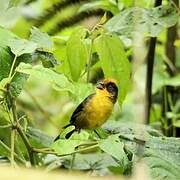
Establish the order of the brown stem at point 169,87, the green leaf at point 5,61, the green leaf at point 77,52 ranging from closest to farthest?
1. the green leaf at point 5,61
2. the green leaf at point 77,52
3. the brown stem at point 169,87

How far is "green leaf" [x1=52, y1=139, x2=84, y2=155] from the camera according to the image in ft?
2.63

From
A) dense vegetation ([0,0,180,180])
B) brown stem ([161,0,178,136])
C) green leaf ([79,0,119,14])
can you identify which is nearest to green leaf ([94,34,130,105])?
dense vegetation ([0,0,180,180])

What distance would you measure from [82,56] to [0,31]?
0.16 metres

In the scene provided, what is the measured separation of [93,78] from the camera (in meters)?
1.55

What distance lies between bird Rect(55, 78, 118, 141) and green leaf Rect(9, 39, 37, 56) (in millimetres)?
146

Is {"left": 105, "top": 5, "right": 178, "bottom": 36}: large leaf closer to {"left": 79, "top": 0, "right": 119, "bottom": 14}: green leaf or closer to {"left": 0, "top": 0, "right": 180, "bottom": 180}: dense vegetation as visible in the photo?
{"left": 0, "top": 0, "right": 180, "bottom": 180}: dense vegetation

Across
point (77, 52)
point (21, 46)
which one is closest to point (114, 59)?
point (77, 52)

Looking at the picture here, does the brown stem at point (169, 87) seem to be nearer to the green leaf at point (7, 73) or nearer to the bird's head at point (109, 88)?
the bird's head at point (109, 88)

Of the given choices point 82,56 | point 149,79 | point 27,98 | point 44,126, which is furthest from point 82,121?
point 44,126

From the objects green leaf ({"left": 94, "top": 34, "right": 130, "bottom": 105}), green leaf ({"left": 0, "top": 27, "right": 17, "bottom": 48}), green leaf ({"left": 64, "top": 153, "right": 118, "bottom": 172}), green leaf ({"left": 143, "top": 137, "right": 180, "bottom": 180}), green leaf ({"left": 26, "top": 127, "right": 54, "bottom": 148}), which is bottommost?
green leaf ({"left": 64, "top": 153, "right": 118, "bottom": 172})

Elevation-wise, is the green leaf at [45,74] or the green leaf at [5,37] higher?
the green leaf at [5,37]

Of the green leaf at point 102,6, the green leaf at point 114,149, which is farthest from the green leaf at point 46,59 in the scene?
the green leaf at point 102,6

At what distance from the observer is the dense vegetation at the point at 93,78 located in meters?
0.82

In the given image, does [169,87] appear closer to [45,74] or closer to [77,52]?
[77,52]
